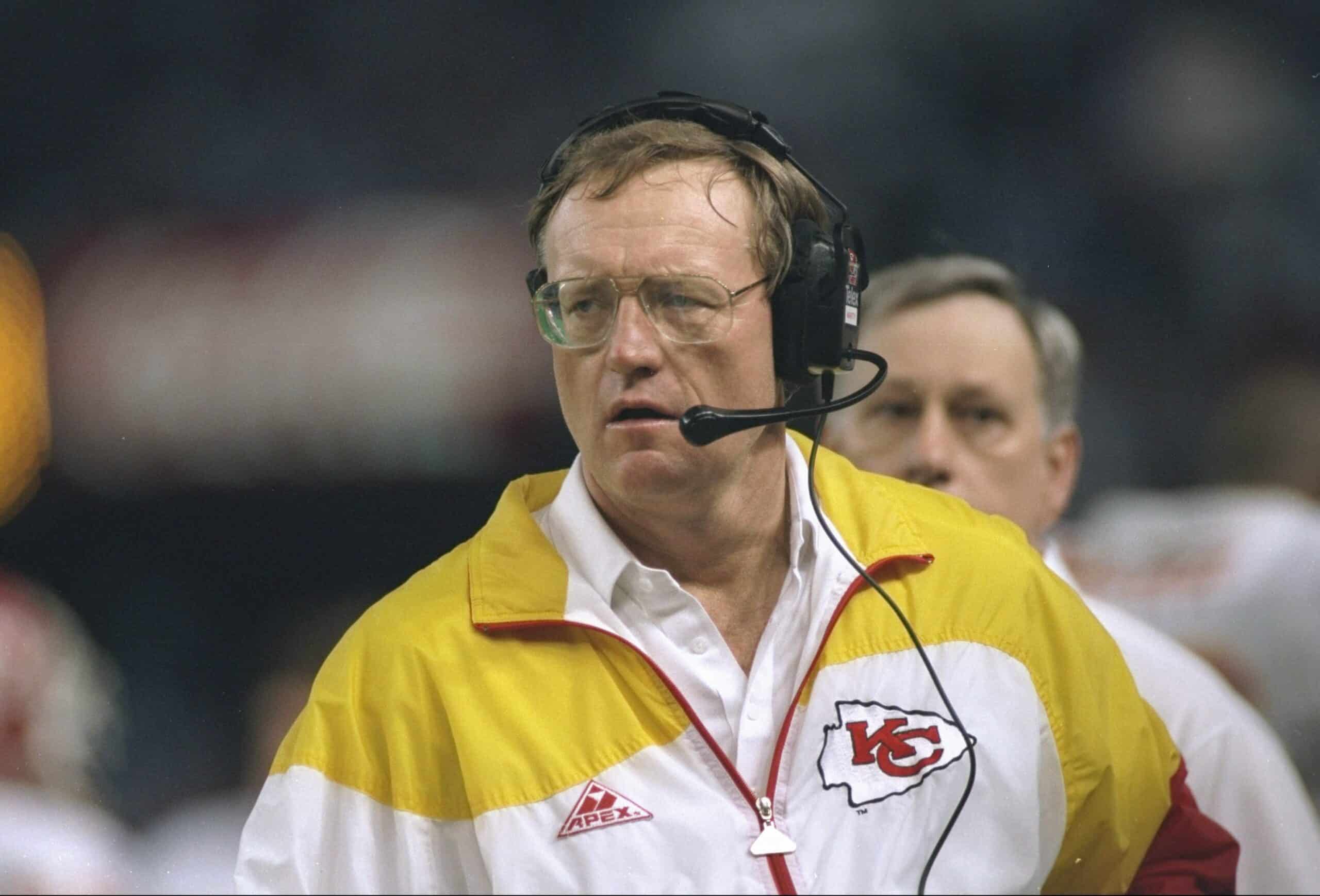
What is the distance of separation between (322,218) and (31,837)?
61 centimetres

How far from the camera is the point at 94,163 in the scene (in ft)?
4.25

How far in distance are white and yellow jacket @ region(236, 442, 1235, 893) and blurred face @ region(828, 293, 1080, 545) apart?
6.5 inches

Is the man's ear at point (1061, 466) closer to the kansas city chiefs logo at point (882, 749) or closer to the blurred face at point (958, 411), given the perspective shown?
the blurred face at point (958, 411)

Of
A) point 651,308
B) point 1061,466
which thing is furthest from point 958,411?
point 651,308

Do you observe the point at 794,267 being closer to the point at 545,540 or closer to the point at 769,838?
the point at 545,540

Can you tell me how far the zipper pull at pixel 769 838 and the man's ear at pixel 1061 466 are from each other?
0.50 m

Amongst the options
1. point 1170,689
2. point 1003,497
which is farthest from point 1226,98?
point 1170,689

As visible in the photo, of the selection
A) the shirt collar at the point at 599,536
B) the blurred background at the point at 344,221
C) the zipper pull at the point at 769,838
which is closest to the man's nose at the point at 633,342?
the shirt collar at the point at 599,536

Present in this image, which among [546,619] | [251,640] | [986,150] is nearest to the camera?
[546,619]

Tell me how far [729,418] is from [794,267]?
15cm

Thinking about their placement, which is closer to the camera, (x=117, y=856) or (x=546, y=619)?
(x=546, y=619)

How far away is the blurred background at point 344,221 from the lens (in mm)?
1277

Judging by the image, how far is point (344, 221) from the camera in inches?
51.4

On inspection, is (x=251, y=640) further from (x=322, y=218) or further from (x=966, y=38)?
(x=966, y=38)
